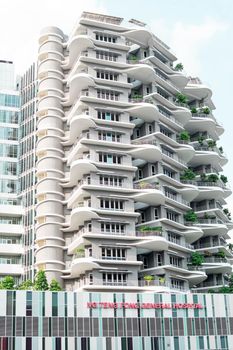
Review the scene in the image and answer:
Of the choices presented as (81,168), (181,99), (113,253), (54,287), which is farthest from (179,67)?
(54,287)

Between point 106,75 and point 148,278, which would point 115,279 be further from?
point 106,75

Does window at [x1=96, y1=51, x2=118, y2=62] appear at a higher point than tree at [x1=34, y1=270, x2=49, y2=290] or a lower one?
higher

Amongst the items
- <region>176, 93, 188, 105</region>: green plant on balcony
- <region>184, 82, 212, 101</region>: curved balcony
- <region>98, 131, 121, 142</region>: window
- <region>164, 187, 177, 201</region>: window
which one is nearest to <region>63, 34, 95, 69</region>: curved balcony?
<region>98, 131, 121, 142</region>: window

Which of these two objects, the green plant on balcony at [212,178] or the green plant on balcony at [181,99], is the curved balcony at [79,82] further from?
the green plant on balcony at [212,178]

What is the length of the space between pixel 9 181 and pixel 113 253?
3250cm

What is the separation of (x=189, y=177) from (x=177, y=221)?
29.2 feet

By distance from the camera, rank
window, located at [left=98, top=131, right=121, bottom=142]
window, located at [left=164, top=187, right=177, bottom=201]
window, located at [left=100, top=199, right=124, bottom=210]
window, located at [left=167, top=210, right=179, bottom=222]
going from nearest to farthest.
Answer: window, located at [left=100, top=199, right=124, bottom=210]
window, located at [left=98, top=131, right=121, bottom=142]
window, located at [left=167, top=210, right=179, bottom=222]
window, located at [left=164, top=187, right=177, bottom=201]

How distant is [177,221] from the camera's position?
93.8 m

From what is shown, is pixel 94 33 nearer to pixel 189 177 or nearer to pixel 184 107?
pixel 184 107

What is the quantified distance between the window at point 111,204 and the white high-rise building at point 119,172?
0.15m

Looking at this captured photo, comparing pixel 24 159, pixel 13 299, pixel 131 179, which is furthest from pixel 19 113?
pixel 13 299

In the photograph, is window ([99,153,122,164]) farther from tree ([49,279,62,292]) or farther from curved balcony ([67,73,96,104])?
tree ([49,279,62,292])

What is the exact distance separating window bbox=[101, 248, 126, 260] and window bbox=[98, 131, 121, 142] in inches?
661

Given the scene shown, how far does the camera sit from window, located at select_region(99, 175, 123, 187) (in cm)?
8538
